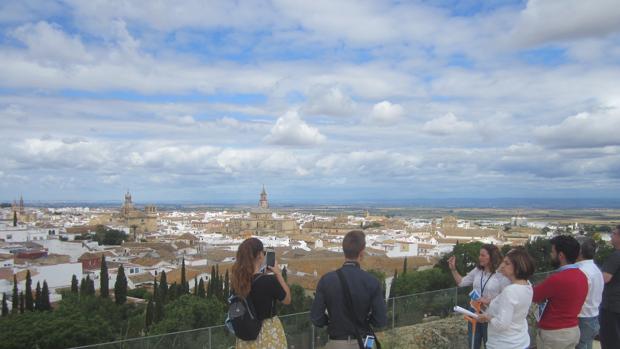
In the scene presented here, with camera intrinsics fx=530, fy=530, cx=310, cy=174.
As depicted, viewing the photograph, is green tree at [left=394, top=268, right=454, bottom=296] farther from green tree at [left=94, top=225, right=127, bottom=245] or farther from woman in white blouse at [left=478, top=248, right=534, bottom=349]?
green tree at [left=94, top=225, right=127, bottom=245]

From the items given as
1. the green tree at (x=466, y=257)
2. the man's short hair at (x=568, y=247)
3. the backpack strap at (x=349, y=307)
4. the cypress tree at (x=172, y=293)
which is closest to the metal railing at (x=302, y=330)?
the backpack strap at (x=349, y=307)

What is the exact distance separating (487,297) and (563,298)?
523 millimetres

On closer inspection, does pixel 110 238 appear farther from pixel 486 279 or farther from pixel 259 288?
pixel 259 288

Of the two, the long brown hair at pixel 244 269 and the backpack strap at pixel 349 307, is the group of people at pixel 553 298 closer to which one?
the backpack strap at pixel 349 307

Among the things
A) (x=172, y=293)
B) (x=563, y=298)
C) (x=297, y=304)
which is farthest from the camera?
(x=172, y=293)

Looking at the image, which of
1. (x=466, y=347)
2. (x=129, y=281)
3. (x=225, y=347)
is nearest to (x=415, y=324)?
(x=466, y=347)

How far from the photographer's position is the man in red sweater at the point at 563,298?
3.67 m

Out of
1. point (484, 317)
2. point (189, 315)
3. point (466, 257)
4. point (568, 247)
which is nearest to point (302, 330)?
point (484, 317)

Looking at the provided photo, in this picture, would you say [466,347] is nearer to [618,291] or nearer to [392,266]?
[618,291]

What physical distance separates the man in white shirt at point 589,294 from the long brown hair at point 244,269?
2.42 meters

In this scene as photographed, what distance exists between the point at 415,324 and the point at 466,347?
0.55 m

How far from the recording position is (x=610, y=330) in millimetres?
4266

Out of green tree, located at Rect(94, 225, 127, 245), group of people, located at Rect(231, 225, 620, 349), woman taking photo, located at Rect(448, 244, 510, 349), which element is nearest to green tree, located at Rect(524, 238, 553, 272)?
woman taking photo, located at Rect(448, 244, 510, 349)

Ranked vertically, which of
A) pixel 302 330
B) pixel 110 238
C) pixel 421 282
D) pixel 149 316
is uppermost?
pixel 302 330
